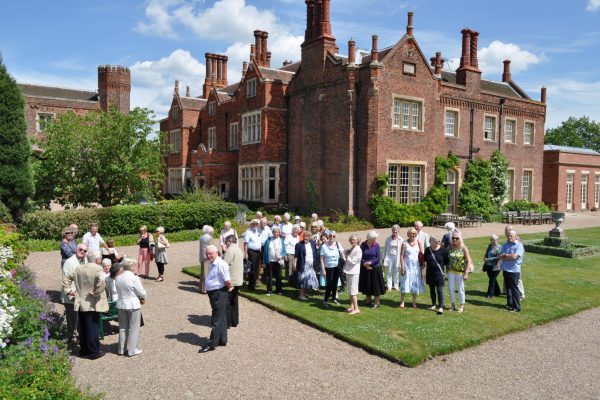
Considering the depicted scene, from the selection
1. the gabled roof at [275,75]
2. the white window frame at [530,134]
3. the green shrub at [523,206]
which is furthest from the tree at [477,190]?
the gabled roof at [275,75]

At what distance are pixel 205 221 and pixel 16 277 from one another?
43.7 feet

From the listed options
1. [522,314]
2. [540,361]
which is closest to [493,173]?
[522,314]

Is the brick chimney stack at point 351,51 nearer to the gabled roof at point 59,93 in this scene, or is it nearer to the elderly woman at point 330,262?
the elderly woman at point 330,262

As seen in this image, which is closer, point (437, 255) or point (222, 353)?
point (222, 353)

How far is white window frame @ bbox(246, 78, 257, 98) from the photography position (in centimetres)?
3067

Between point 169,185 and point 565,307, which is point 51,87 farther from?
point 565,307

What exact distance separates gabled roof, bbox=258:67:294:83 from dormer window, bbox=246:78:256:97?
939mm

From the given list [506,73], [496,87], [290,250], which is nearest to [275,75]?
[496,87]

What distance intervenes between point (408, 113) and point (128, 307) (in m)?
21.3

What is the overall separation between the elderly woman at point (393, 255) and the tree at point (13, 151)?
17273mm

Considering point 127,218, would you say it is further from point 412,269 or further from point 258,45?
point 258,45

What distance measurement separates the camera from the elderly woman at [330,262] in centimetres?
1015

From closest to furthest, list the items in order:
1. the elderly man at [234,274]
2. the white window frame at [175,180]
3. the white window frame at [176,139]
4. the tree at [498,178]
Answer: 1. the elderly man at [234,274]
2. the tree at [498,178]
3. the white window frame at [175,180]
4. the white window frame at [176,139]

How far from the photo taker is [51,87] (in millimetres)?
46219
